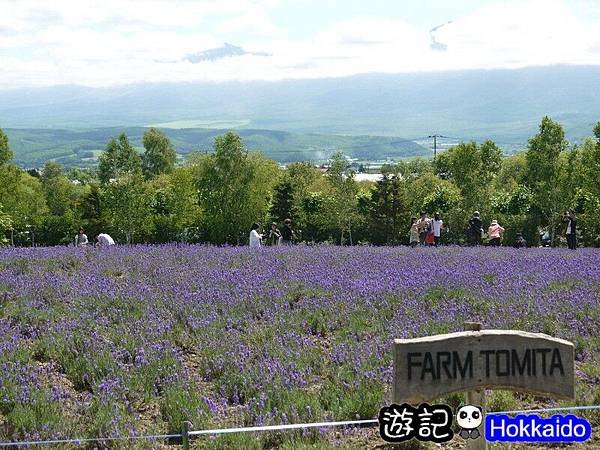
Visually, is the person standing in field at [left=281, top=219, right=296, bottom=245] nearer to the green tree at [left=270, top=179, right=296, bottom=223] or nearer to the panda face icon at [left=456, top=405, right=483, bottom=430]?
the panda face icon at [left=456, top=405, right=483, bottom=430]

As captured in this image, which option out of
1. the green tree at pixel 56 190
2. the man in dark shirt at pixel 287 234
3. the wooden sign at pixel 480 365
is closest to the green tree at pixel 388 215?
the man in dark shirt at pixel 287 234

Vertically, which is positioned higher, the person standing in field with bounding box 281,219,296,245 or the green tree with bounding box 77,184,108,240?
the person standing in field with bounding box 281,219,296,245

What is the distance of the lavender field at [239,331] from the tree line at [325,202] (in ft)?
76.6

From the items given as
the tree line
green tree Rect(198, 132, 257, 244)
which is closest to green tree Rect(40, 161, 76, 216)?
the tree line

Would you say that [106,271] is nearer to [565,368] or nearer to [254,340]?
[254,340]

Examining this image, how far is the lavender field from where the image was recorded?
5.73 m

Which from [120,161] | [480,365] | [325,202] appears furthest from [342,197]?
[480,365]

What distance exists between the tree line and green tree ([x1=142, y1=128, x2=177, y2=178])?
49.5 m

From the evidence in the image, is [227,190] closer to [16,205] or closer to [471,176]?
[471,176]

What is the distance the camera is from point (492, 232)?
73.9ft

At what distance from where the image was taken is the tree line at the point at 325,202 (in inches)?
1356

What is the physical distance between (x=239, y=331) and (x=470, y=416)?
4.31 metres

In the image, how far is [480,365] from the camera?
12.2ft

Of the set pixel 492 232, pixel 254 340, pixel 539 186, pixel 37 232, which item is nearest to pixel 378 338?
pixel 254 340
